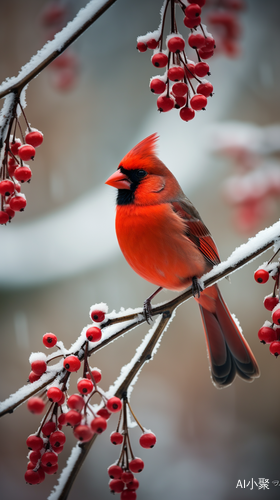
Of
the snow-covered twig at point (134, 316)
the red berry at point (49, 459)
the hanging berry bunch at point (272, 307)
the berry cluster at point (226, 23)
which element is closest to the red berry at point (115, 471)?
the red berry at point (49, 459)

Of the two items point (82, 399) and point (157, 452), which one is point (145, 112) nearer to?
point (157, 452)

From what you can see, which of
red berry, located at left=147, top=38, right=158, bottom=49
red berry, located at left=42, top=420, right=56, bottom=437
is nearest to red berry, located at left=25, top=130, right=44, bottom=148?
red berry, located at left=147, top=38, right=158, bottom=49

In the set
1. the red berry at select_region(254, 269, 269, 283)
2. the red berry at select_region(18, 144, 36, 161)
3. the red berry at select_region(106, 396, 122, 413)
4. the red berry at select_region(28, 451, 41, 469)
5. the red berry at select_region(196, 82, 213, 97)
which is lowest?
the red berry at select_region(28, 451, 41, 469)

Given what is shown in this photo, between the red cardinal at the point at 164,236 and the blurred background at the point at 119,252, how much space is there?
867 mm

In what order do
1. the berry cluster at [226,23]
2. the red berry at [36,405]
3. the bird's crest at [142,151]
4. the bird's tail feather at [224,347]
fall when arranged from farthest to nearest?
the berry cluster at [226,23] < the bird's tail feather at [224,347] < the bird's crest at [142,151] < the red berry at [36,405]

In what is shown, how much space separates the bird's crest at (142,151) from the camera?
2.65ft

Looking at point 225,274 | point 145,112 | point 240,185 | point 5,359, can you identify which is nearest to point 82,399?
point 225,274

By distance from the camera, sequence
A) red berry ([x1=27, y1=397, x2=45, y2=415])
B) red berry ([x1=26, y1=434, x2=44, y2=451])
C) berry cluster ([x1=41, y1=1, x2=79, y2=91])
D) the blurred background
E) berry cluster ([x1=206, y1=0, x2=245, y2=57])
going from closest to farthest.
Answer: red berry ([x1=27, y1=397, x2=45, y2=415]), red berry ([x1=26, y1=434, x2=44, y2=451]), berry cluster ([x1=206, y1=0, x2=245, y2=57]), berry cluster ([x1=41, y1=1, x2=79, y2=91]), the blurred background

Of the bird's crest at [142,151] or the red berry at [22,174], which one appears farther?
the bird's crest at [142,151]

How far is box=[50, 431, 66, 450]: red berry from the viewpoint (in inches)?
26.0

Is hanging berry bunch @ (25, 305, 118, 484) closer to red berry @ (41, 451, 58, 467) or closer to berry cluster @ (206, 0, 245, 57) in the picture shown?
red berry @ (41, 451, 58, 467)

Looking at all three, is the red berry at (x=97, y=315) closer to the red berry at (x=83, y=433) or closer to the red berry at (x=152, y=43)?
the red berry at (x=83, y=433)

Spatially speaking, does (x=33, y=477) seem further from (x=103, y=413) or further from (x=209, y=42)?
(x=209, y=42)

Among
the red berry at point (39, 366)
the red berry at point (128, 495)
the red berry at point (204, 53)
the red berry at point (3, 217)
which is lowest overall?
the red berry at point (128, 495)
